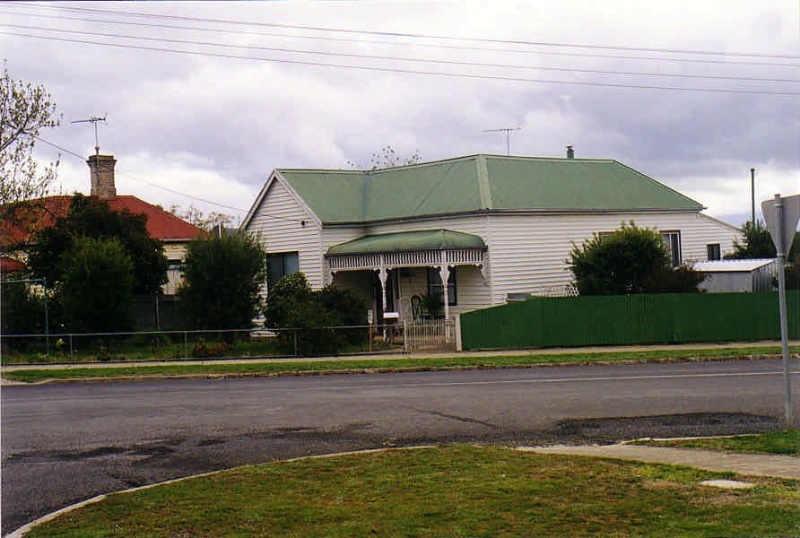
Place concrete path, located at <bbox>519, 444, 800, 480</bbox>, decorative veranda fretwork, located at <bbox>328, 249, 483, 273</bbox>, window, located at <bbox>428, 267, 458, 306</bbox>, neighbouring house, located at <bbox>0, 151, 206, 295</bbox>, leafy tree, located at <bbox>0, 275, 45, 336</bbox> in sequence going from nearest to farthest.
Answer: concrete path, located at <bbox>519, 444, 800, 480</bbox>, leafy tree, located at <bbox>0, 275, 45, 336</bbox>, decorative veranda fretwork, located at <bbox>328, 249, 483, 273</bbox>, window, located at <bbox>428, 267, 458, 306</bbox>, neighbouring house, located at <bbox>0, 151, 206, 295</bbox>

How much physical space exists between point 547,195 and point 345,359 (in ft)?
47.3

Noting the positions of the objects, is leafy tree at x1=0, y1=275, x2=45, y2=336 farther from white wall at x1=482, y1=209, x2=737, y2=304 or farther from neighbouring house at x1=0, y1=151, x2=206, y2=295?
white wall at x1=482, y1=209, x2=737, y2=304

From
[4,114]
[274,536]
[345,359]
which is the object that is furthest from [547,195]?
[274,536]

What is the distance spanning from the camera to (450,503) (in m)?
9.05

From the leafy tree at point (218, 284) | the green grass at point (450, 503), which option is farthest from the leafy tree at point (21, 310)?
the green grass at point (450, 503)

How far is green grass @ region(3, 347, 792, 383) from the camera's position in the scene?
85.9 feet

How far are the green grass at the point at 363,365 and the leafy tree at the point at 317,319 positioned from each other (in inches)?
94.3

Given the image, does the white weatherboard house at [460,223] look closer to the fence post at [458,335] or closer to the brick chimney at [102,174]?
the fence post at [458,335]

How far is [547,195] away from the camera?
3991 centimetres

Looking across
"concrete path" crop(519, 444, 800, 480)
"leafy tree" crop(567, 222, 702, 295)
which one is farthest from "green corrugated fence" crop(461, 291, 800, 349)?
"concrete path" crop(519, 444, 800, 480)

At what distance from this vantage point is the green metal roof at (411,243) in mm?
36250

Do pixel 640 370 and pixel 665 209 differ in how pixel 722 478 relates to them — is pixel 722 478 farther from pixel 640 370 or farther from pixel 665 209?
pixel 665 209

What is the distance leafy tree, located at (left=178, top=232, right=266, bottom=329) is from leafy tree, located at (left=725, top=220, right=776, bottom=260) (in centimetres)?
2171

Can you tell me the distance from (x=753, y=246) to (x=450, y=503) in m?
38.6
